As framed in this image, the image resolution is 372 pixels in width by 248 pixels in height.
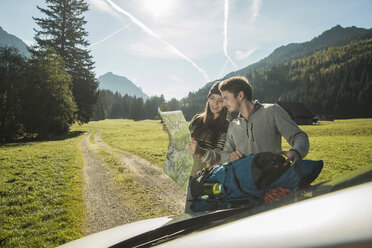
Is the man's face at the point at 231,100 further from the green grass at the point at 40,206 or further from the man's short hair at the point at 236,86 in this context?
the green grass at the point at 40,206

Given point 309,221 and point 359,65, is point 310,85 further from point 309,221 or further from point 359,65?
point 309,221

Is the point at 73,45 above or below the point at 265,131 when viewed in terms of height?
above

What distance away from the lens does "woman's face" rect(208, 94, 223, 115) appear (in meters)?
3.58

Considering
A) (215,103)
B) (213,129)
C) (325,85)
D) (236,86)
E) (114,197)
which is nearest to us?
(236,86)

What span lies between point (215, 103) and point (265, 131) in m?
1.16

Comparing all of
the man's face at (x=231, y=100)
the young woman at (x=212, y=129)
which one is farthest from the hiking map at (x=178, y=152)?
the man's face at (x=231, y=100)

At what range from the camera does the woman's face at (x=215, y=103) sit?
358cm

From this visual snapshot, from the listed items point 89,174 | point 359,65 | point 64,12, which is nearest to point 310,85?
point 359,65

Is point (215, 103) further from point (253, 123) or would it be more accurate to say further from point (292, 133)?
point (292, 133)

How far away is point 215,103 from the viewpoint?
3.59 m

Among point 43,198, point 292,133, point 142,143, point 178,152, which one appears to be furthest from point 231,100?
point 142,143

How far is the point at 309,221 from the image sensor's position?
712 millimetres

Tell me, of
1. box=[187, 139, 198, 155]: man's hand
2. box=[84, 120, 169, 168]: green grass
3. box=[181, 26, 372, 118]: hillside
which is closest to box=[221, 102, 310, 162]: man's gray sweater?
box=[187, 139, 198, 155]: man's hand

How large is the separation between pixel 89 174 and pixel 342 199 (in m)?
10.9
